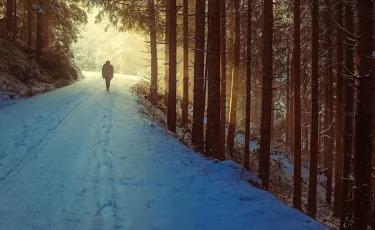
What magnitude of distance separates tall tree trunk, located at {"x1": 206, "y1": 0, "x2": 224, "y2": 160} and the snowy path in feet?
2.99

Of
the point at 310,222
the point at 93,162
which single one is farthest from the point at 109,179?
the point at 310,222

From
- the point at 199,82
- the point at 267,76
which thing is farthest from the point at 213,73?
the point at 267,76

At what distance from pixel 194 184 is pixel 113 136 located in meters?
4.41

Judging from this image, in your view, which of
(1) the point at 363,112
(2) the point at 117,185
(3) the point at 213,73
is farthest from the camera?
(3) the point at 213,73

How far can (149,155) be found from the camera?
32.9 ft

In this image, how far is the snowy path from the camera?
6473mm

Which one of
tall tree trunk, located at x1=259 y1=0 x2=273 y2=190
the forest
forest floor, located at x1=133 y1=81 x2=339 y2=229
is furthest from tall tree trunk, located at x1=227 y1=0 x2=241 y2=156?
tall tree trunk, located at x1=259 y1=0 x2=273 y2=190

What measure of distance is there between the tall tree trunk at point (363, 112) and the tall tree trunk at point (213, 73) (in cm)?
391

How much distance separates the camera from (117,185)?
25.7 feet

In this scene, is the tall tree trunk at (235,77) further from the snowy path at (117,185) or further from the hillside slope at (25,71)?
the hillside slope at (25,71)

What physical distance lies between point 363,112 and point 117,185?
598 cm

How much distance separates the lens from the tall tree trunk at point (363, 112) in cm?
820

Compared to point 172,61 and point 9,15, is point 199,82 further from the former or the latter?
point 9,15

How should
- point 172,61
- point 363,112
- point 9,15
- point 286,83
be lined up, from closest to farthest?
point 363,112
point 172,61
point 286,83
point 9,15
